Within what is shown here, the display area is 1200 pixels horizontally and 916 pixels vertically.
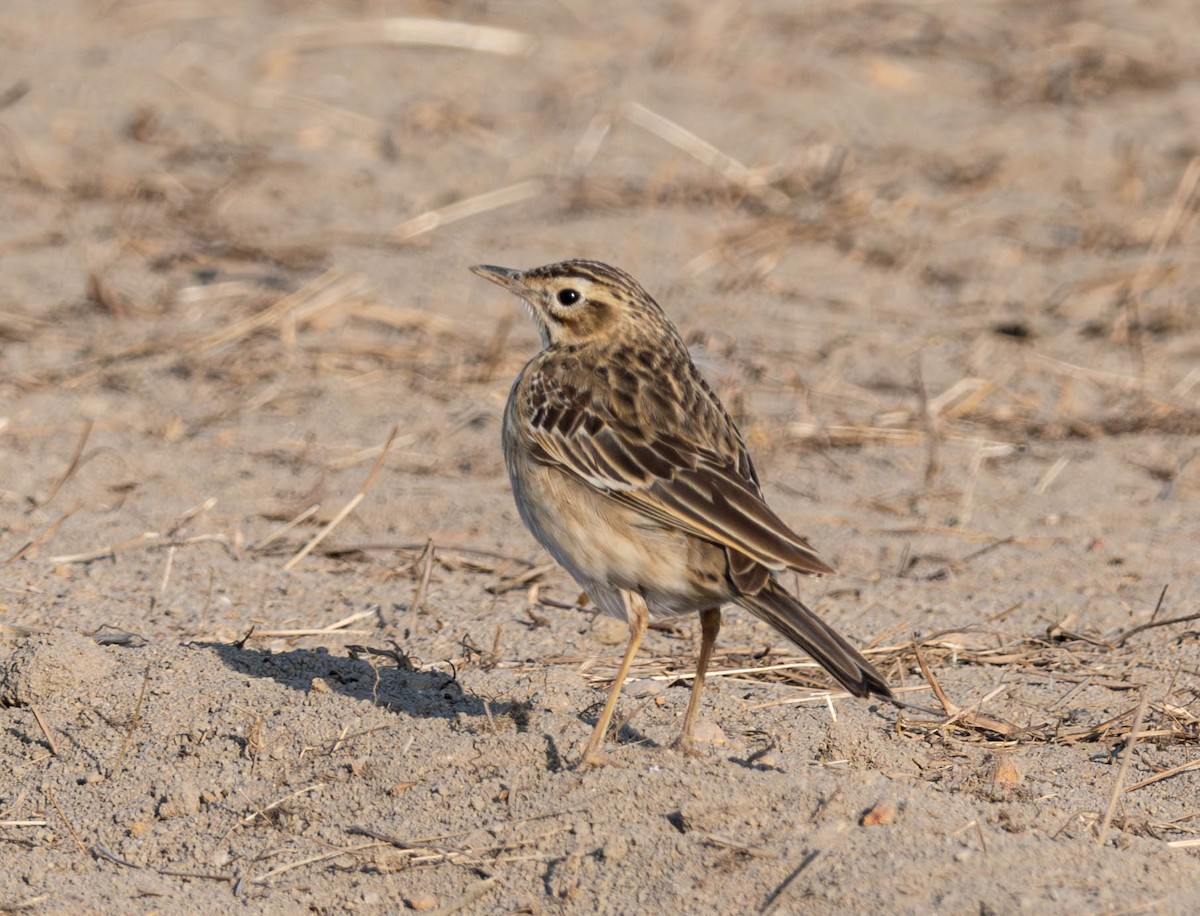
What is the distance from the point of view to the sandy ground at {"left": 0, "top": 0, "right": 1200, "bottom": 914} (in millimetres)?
4516

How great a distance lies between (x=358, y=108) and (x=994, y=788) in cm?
892

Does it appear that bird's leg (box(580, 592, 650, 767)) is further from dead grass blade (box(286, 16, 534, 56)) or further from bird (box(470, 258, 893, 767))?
dead grass blade (box(286, 16, 534, 56))

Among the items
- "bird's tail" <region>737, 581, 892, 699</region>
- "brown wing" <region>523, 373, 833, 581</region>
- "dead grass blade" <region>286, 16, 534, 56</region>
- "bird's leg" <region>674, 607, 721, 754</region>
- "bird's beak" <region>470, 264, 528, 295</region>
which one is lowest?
"dead grass blade" <region>286, 16, 534, 56</region>

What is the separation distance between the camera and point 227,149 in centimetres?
1181

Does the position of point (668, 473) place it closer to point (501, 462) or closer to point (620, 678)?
point (620, 678)

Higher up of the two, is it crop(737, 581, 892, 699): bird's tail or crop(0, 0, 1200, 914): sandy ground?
crop(737, 581, 892, 699): bird's tail

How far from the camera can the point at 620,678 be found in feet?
15.7

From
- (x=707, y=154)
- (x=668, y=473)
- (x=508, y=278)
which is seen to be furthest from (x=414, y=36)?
(x=668, y=473)

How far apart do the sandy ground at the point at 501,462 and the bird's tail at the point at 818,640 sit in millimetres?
399

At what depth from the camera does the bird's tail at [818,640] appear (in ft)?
13.9

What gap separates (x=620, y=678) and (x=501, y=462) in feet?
11.9

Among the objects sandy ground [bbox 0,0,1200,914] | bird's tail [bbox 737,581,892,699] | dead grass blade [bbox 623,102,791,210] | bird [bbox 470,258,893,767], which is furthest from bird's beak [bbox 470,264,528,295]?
dead grass blade [bbox 623,102,791,210]

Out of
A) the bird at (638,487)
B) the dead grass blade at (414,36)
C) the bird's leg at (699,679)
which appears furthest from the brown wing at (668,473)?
the dead grass blade at (414,36)

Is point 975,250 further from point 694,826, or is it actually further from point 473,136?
point 694,826
